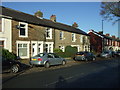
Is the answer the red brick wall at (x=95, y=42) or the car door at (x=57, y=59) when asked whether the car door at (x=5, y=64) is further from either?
the red brick wall at (x=95, y=42)

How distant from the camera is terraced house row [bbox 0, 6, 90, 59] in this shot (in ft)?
67.1

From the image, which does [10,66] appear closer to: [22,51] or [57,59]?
[57,59]

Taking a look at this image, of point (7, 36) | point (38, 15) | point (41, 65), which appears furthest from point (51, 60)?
point (38, 15)

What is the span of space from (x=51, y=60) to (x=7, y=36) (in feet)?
23.2

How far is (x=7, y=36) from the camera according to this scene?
2036cm

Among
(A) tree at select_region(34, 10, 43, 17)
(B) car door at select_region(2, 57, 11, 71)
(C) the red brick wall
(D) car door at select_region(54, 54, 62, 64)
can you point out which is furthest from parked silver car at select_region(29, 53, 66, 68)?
(C) the red brick wall

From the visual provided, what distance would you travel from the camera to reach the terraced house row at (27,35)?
2045 centimetres

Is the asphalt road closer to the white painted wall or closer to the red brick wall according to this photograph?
the white painted wall

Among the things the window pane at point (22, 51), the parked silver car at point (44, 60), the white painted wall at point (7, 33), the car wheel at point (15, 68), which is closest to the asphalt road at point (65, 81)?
the car wheel at point (15, 68)

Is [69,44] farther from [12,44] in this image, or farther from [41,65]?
[41,65]

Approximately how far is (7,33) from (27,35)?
140 inches

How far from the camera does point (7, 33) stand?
2039 cm

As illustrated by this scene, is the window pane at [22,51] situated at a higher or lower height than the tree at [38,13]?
lower

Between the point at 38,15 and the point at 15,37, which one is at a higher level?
the point at 38,15
